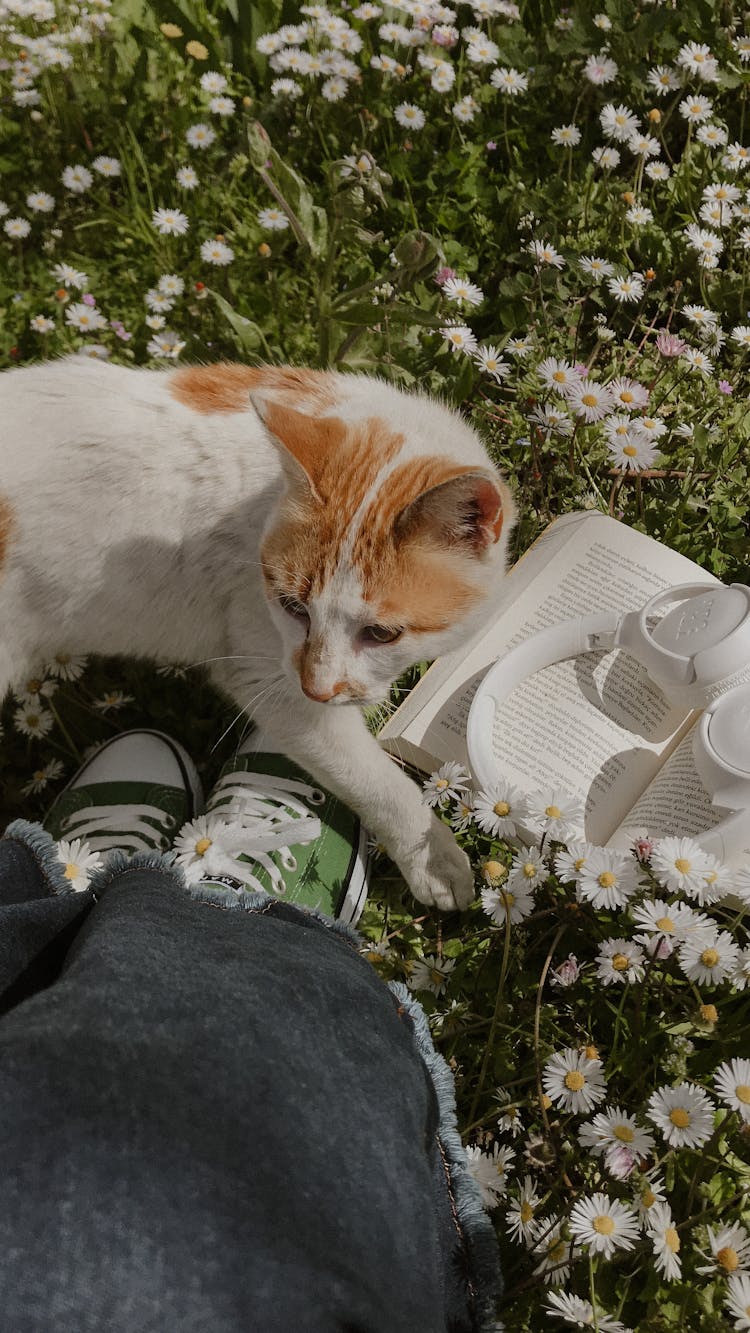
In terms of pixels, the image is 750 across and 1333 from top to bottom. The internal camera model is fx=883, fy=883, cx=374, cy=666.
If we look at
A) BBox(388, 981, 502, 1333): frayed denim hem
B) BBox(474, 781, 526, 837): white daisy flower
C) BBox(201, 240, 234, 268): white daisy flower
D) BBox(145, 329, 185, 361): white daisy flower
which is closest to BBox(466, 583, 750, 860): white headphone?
BBox(474, 781, 526, 837): white daisy flower

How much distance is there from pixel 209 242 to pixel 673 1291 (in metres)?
2.83

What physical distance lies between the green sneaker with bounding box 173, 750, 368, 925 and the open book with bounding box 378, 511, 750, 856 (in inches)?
9.0

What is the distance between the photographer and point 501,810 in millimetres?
1578

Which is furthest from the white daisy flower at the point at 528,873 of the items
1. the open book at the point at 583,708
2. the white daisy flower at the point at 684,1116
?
the white daisy flower at the point at 684,1116

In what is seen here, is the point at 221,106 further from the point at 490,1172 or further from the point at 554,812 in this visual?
the point at 490,1172

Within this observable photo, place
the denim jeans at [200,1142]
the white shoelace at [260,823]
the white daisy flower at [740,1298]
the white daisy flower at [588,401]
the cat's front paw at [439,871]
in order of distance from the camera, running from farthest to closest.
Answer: the white daisy flower at [588,401] → the cat's front paw at [439,871] → the white shoelace at [260,823] → the white daisy flower at [740,1298] → the denim jeans at [200,1142]

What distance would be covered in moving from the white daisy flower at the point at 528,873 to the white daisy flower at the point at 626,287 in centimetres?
174

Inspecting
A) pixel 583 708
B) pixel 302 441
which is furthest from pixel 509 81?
pixel 583 708

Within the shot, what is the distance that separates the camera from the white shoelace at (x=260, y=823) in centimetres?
180

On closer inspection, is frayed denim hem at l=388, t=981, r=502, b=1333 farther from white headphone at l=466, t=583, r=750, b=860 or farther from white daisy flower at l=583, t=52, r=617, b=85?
white daisy flower at l=583, t=52, r=617, b=85

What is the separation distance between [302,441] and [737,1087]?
1240 mm

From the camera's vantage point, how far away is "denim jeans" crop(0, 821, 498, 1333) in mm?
863

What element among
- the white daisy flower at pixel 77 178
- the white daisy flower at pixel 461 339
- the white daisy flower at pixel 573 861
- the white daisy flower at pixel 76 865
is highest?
the white daisy flower at pixel 77 178

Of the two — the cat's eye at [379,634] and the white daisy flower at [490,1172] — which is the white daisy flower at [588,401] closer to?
the cat's eye at [379,634]
